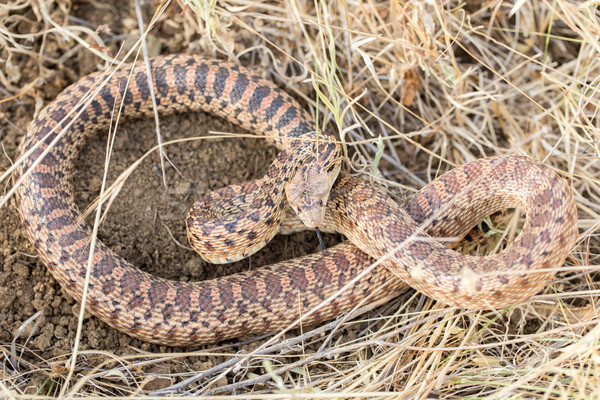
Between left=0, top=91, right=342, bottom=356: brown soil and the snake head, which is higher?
the snake head

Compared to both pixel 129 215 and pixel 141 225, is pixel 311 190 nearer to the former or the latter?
pixel 141 225

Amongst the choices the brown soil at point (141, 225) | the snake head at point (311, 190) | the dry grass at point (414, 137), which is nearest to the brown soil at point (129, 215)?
the brown soil at point (141, 225)

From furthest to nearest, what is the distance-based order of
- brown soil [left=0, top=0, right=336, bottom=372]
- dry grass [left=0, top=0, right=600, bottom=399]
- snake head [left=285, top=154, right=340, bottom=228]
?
brown soil [left=0, top=0, right=336, bottom=372] → snake head [left=285, top=154, right=340, bottom=228] → dry grass [left=0, top=0, right=600, bottom=399]

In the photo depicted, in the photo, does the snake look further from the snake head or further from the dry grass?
the dry grass

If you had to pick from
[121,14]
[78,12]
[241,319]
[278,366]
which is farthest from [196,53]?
[278,366]

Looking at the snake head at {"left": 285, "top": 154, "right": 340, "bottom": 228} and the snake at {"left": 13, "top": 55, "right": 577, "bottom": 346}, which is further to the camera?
the snake head at {"left": 285, "top": 154, "right": 340, "bottom": 228}

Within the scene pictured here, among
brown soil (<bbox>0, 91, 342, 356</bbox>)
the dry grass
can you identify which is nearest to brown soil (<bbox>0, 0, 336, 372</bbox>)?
brown soil (<bbox>0, 91, 342, 356</bbox>)
